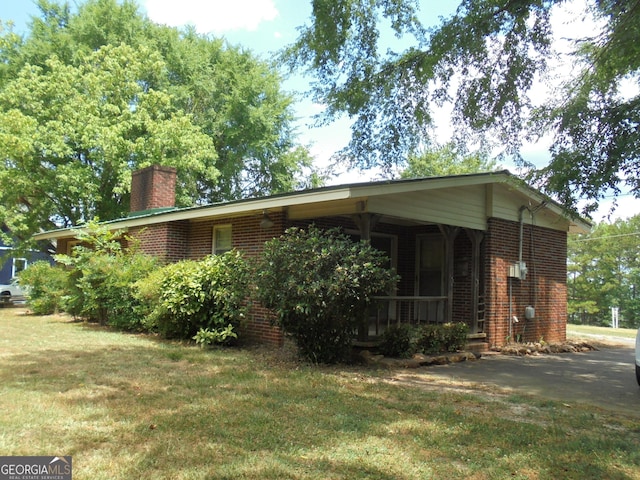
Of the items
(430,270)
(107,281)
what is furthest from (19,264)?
(430,270)

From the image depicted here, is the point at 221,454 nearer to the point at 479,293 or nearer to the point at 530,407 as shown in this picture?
the point at 530,407

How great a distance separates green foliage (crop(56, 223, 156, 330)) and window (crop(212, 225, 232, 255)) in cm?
153

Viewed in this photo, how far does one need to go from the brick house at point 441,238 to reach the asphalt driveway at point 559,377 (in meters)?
1.33

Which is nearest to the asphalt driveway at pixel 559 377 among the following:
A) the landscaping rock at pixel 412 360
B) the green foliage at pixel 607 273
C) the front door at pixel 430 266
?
the landscaping rock at pixel 412 360

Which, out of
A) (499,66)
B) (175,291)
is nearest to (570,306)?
(499,66)

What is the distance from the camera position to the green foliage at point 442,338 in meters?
8.78

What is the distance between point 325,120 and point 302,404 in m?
7.31

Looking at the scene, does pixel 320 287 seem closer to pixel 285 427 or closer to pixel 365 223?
pixel 365 223

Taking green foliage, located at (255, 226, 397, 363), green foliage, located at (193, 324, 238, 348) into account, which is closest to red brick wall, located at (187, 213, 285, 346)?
green foliage, located at (193, 324, 238, 348)

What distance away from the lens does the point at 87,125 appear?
1941 centimetres

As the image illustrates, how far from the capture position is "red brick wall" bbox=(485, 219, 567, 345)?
10.6m

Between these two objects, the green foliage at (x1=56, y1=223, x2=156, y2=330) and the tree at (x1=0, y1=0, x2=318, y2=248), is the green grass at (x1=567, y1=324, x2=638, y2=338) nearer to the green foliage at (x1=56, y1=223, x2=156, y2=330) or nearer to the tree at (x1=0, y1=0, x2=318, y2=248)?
the green foliage at (x1=56, y1=223, x2=156, y2=330)

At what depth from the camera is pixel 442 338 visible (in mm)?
9039

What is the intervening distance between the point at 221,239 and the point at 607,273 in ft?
127
